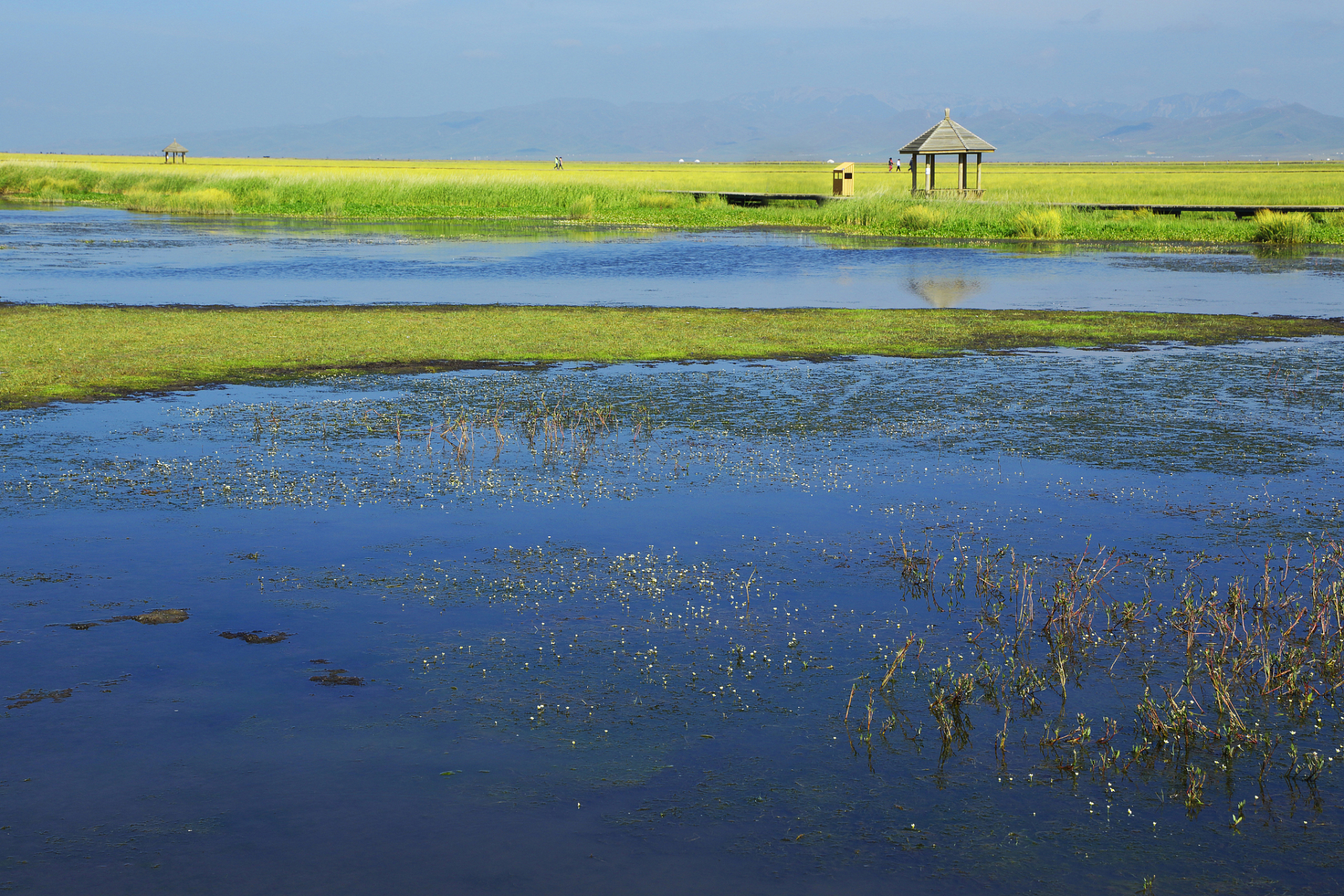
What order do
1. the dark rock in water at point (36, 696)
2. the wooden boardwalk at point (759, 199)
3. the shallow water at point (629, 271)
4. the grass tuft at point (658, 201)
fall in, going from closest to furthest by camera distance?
Answer: the dark rock in water at point (36, 696) → the shallow water at point (629, 271) → the grass tuft at point (658, 201) → the wooden boardwalk at point (759, 199)

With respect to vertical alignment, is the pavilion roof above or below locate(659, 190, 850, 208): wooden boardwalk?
above

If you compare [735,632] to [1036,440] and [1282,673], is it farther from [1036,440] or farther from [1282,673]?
[1036,440]

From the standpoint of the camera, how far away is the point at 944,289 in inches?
1158

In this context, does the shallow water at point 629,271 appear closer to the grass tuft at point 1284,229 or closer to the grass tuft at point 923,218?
the grass tuft at point 1284,229

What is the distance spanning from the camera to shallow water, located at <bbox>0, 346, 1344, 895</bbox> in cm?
552

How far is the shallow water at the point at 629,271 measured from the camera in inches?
1046

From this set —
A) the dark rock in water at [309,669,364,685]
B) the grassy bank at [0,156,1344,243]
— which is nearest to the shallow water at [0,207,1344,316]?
the grassy bank at [0,156,1344,243]

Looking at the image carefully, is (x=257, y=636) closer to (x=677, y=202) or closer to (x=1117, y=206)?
(x=1117, y=206)

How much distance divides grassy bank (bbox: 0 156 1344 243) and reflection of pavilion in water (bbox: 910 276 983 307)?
17.2m

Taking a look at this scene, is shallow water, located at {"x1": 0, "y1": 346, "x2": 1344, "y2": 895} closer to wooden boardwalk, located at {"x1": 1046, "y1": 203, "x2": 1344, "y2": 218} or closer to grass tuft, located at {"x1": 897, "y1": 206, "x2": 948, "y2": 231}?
grass tuft, located at {"x1": 897, "y1": 206, "x2": 948, "y2": 231}

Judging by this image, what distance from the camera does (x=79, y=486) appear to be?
1115cm

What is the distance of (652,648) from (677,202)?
57.0 meters

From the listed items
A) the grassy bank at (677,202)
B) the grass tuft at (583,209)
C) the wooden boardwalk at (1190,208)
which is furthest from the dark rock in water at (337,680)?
the grass tuft at (583,209)

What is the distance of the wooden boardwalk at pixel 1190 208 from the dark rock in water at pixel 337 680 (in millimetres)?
49814
